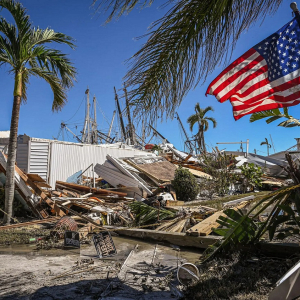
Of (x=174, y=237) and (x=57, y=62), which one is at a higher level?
(x=57, y=62)

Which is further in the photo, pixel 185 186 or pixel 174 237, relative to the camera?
pixel 185 186

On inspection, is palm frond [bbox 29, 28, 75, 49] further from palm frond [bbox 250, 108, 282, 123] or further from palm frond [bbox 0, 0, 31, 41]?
palm frond [bbox 250, 108, 282, 123]

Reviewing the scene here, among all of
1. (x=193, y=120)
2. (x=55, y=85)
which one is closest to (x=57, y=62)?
(x=55, y=85)

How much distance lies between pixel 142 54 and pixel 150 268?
11.5ft

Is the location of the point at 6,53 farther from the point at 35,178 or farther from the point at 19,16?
the point at 35,178

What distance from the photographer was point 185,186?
14.9 metres

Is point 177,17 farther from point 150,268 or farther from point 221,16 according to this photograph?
point 150,268

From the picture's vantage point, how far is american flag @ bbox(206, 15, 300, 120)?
4.45 meters

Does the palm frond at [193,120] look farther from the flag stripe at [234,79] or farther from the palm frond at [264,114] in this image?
the flag stripe at [234,79]

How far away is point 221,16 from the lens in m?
3.56

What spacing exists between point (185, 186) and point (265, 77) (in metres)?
10.5

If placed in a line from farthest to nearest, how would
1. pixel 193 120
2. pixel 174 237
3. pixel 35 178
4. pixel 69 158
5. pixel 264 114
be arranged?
pixel 193 120 → pixel 69 158 → pixel 35 178 → pixel 174 237 → pixel 264 114

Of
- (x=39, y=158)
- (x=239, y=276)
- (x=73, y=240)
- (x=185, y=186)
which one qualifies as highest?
(x=39, y=158)

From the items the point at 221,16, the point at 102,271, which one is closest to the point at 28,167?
the point at 102,271
